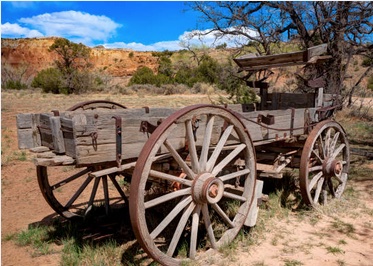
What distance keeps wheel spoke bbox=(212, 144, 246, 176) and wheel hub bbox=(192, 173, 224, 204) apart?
108 mm

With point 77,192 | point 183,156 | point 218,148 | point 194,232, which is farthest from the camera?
point 77,192

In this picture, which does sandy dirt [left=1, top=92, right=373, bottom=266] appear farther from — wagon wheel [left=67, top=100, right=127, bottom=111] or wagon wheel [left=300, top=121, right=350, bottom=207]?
wagon wheel [left=67, top=100, right=127, bottom=111]

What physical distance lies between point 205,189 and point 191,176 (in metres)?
0.16

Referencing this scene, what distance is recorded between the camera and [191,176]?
2783 mm

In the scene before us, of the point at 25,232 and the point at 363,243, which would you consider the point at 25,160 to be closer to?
the point at 25,232

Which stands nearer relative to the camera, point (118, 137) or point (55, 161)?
point (55, 161)

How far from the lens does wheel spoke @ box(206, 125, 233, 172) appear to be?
292cm

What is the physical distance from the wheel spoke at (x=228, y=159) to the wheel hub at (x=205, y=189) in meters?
0.11

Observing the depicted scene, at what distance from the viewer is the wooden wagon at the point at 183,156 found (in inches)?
95.3

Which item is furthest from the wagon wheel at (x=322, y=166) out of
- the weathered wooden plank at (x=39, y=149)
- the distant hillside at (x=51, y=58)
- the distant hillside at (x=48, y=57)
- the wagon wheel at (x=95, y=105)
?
the distant hillside at (x=48, y=57)

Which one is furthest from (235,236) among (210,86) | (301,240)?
(210,86)

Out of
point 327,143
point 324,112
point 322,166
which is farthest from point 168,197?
point 324,112

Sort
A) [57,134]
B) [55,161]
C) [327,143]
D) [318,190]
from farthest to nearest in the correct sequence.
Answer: [327,143] < [318,190] < [57,134] < [55,161]

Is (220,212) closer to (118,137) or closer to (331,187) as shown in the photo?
(118,137)
